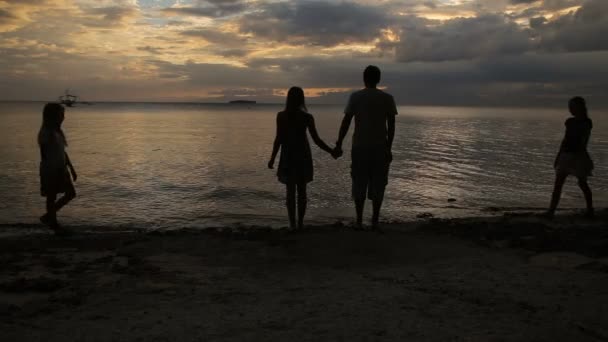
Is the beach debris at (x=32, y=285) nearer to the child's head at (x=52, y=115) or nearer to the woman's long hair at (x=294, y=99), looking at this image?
the child's head at (x=52, y=115)

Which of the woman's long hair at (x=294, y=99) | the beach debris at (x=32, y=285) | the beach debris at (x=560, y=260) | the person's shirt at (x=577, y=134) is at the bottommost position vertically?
the beach debris at (x=32, y=285)

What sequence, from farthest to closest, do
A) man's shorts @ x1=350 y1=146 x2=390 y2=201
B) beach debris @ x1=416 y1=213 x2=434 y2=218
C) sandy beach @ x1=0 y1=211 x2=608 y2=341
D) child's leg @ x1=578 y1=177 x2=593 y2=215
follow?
1. beach debris @ x1=416 y1=213 x2=434 y2=218
2. child's leg @ x1=578 y1=177 x2=593 y2=215
3. man's shorts @ x1=350 y1=146 x2=390 y2=201
4. sandy beach @ x1=0 y1=211 x2=608 y2=341

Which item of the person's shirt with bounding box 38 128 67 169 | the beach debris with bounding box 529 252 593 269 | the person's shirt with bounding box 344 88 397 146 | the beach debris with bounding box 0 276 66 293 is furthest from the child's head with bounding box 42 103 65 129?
the beach debris with bounding box 529 252 593 269

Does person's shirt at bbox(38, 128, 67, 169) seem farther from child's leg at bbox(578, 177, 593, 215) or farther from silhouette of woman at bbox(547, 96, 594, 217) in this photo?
child's leg at bbox(578, 177, 593, 215)

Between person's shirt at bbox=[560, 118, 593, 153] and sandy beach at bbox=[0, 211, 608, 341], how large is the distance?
1.61m

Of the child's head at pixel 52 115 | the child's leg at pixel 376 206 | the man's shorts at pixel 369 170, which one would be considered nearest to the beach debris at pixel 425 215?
the child's leg at pixel 376 206

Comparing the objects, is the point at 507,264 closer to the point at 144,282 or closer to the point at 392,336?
the point at 392,336

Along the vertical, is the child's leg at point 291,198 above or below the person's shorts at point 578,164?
below

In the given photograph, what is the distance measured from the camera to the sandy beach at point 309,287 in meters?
3.81

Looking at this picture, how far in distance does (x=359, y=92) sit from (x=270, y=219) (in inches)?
207

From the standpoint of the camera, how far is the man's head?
6914 millimetres

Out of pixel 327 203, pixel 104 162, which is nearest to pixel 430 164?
pixel 327 203

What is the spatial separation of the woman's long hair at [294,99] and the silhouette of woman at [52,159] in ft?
12.1

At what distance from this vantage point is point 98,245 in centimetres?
733
